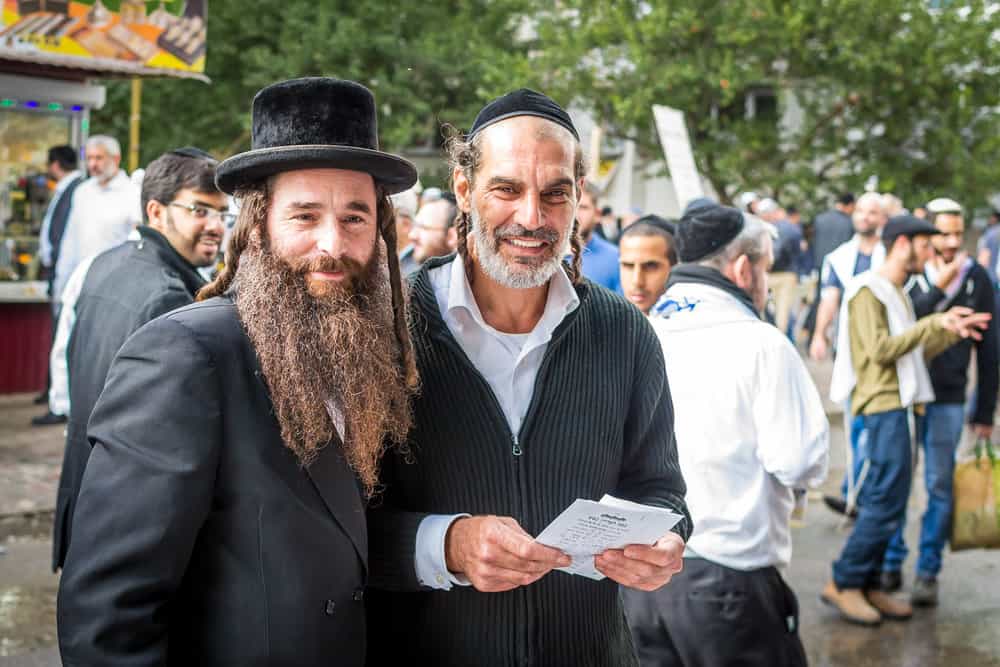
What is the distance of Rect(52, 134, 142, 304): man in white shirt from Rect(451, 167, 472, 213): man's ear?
26.3ft

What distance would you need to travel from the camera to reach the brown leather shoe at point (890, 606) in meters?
6.38

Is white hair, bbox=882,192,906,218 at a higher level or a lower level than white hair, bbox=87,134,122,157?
lower

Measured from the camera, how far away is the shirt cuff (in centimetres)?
243

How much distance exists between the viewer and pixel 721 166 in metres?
21.4

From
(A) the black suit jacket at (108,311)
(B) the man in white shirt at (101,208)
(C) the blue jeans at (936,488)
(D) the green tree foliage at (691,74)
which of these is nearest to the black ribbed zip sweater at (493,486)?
(A) the black suit jacket at (108,311)

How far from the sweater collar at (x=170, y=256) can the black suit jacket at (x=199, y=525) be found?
229 centimetres

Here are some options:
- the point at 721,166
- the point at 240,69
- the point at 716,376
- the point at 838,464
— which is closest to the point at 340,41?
the point at 240,69

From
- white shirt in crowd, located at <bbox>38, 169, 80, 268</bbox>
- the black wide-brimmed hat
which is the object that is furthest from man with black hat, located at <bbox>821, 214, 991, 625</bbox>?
white shirt in crowd, located at <bbox>38, 169, 80, 268</bbox>

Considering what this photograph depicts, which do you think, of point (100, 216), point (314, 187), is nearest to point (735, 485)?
point (314, 187)

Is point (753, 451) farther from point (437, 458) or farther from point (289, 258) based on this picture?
point (289, 258)

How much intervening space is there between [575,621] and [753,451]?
136 centimetres

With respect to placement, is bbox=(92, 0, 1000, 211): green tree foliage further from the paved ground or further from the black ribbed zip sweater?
the black ribbed zip sweater

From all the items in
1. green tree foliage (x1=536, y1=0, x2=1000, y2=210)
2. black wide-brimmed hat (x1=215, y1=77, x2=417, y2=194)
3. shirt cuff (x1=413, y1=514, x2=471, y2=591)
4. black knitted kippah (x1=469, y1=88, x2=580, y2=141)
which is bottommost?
shirt cuff (x1=413, y1=514, x2=471, y2=591)

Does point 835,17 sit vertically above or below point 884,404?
above
